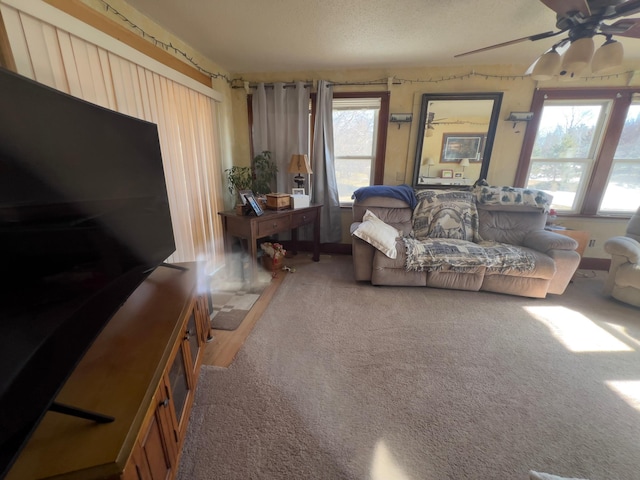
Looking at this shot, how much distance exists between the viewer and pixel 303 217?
293 cm

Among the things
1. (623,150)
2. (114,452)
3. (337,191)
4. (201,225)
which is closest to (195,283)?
(114,452)

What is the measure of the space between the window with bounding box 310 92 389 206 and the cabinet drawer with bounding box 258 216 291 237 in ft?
3.55

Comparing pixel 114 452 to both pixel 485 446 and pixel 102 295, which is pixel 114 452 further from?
pixel 485 446

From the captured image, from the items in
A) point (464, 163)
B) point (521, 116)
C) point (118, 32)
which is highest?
point (118, 32)

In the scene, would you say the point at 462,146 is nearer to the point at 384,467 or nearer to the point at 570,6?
the point at 570,6

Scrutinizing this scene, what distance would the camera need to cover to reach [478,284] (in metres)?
2.40

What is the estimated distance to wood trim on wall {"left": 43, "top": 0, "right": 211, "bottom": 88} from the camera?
1349mm

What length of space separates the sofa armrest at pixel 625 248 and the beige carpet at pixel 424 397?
0.47 meters

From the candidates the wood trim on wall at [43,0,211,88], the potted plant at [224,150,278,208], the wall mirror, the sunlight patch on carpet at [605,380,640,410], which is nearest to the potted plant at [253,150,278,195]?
the potted plant at [224,150,278,208]

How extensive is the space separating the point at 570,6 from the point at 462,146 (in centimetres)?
172

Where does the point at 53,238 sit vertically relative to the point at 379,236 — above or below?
above

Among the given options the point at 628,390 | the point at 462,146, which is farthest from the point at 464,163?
the point at 628,390

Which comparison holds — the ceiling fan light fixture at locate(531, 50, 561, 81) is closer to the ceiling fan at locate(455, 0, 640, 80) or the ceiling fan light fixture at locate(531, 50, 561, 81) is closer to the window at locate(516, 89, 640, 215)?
the ceiling fan at locate(455, 0, 640, 80)

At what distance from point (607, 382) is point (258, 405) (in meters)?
1.97
